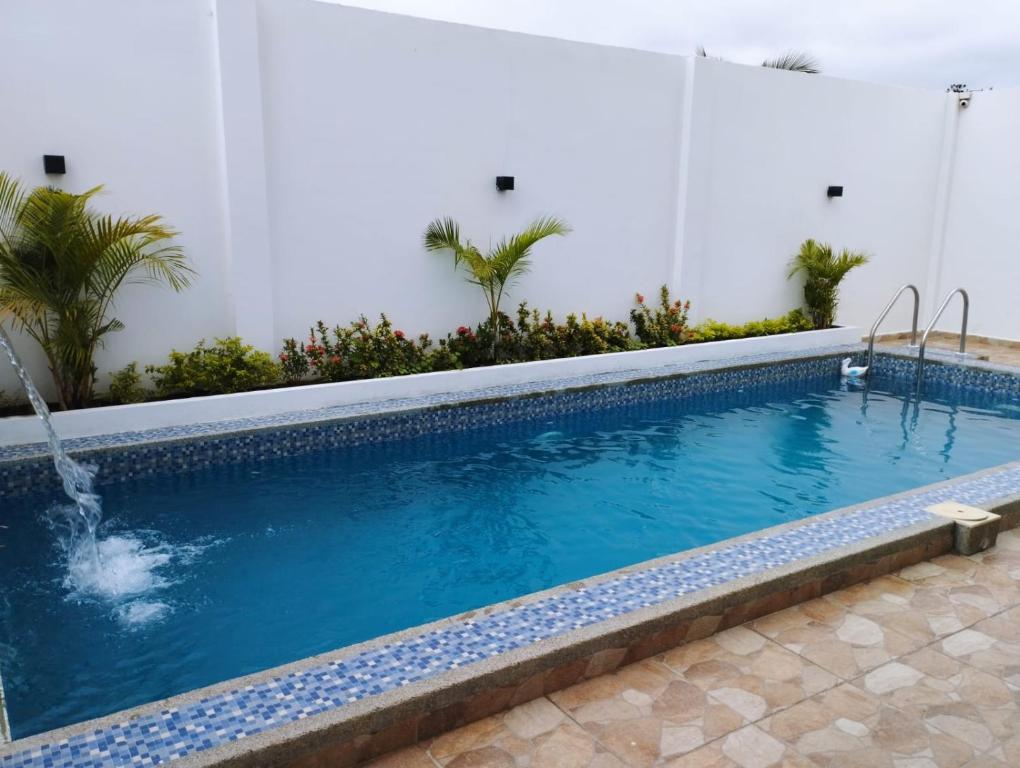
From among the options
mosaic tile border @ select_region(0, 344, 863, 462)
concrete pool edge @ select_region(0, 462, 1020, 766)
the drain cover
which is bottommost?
concrete pool edge @ select_region(0, 462, 1020, 766)

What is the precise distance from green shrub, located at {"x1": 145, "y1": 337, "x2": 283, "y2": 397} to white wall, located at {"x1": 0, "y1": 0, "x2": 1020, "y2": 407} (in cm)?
28

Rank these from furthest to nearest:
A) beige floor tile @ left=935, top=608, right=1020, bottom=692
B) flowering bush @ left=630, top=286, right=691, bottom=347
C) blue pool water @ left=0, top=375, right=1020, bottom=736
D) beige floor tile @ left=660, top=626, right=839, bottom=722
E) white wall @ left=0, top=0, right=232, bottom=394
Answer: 1. flowering bush @ left=630, top=286, right=691, bottom=347
2. white wall @ left=0, top=0, right=232, bottom=394
3. blue pool water @ left=0, top=375, right=1020, bottom=736
4. beige floor tile @ left=935, top=608, right=1020, bottom=692
5. beige floor tile @ left=660, top=626, right=839, bottom=722

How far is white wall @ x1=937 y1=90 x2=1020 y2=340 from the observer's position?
12398 mm

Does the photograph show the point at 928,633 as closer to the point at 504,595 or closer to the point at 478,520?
the point at 504,595

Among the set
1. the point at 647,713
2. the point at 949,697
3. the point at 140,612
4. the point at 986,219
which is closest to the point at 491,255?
the point at 140,612

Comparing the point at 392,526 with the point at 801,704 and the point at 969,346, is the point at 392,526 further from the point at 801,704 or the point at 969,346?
the point at 969,346

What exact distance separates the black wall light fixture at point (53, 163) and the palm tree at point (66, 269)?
0.23m

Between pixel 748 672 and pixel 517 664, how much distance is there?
1.03 m

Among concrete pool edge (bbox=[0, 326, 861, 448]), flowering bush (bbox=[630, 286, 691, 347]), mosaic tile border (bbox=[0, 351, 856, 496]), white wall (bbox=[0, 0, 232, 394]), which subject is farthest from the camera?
flowering bush (bbox=[630, 286, 691, 347])

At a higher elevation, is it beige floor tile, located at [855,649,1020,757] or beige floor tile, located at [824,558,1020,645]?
beige floor tile, located at [824,558,1020,645]

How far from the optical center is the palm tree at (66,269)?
635 cm

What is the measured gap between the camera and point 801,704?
10.6 ft

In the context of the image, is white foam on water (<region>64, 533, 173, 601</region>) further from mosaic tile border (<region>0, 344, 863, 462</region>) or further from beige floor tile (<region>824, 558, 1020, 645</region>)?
beige floor tile (<region>824, 558, 1020, 645</region>)

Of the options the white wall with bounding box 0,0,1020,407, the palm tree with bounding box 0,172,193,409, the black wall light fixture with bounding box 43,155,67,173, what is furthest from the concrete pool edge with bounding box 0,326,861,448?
the black wall light fixture with bounding box 43,155,67,173
